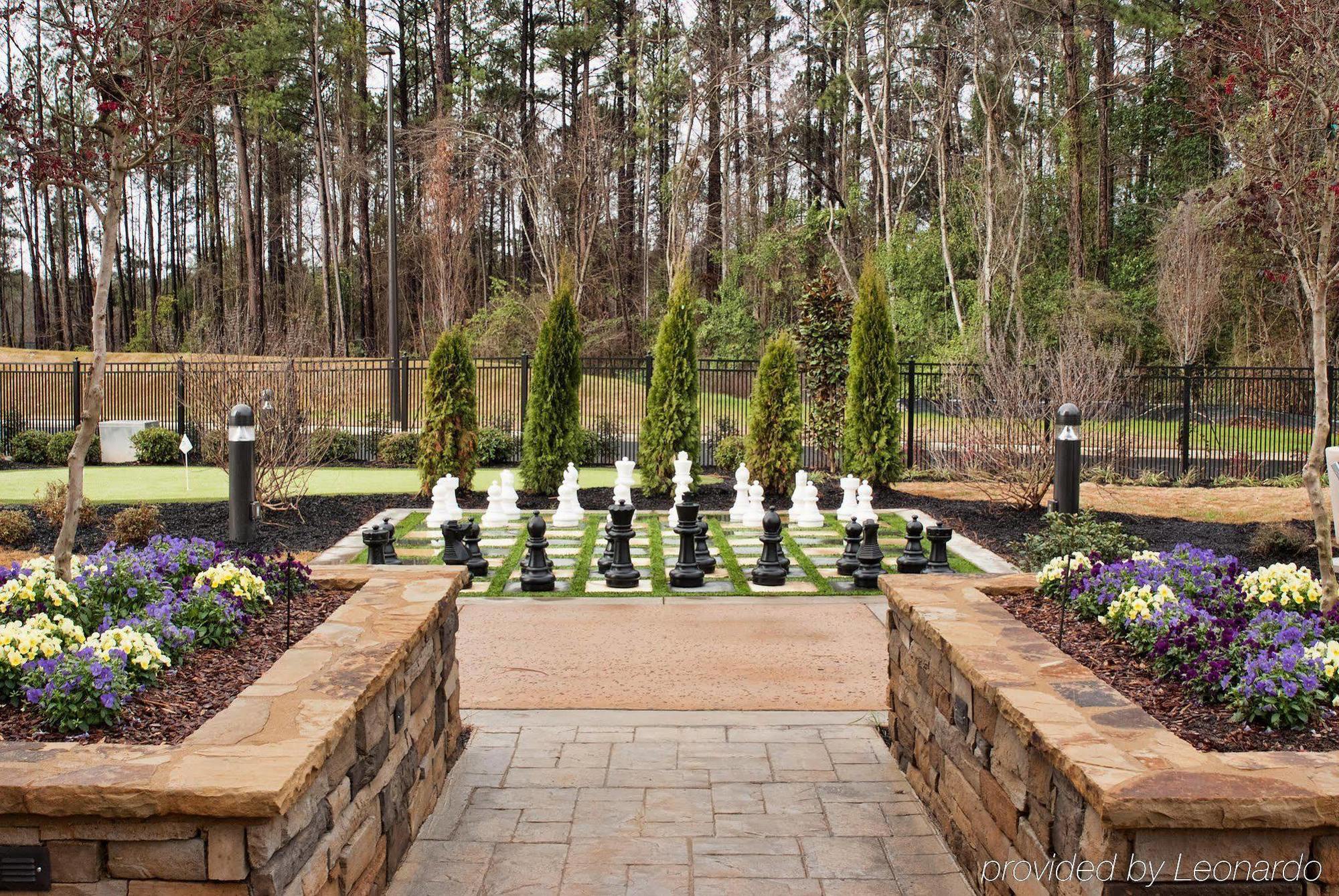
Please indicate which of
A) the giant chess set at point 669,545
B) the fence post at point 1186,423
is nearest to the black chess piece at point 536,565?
the giant chess set at point 669,545

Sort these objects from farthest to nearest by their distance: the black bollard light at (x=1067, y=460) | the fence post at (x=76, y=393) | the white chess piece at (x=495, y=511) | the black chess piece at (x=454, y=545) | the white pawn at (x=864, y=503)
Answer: the fence post at (x=76, y=393) → the white chess piece at (x=495, y=511) → the white pawn at (x=864, y=503) → the black bollard light at (x=1067, y=460) → the black chess piece at (x=454, y=545)

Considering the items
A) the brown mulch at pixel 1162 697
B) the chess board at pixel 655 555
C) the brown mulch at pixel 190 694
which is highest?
the brown mulch at pixel 190 694

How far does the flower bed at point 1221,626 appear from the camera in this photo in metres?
2.92

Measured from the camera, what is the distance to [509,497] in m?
10.3

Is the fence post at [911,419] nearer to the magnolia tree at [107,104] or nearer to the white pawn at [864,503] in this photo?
the white pawn at [864,503]

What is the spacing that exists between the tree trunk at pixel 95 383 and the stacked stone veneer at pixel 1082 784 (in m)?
3.29

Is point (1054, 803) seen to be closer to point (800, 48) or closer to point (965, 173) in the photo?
point (965, 173)

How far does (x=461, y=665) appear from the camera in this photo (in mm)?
5840

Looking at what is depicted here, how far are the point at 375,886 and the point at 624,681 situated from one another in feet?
8.24

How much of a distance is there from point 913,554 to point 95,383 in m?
5.49

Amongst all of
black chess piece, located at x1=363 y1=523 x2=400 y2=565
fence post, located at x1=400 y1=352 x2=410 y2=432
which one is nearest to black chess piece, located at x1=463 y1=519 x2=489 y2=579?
black chess piece, located at x1=363 y1=523 x2=400 y2=565

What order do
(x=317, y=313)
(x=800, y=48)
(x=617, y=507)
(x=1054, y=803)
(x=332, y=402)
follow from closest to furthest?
1. (x=1054, y=803)
2. (x=617, y=507)
3. (x=332, y=402)
4. (x=800, y=48)
5. (x=317, y=313)

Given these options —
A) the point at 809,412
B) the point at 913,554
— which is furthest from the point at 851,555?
the point at 809,412

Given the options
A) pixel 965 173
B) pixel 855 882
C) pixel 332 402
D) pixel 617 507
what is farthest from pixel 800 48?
pixel 855 882
